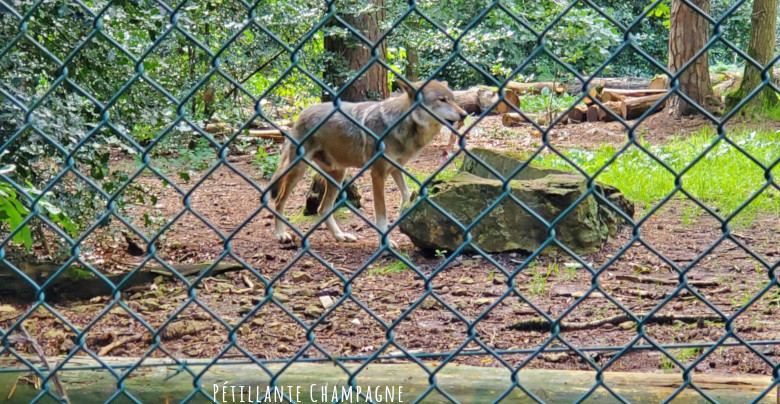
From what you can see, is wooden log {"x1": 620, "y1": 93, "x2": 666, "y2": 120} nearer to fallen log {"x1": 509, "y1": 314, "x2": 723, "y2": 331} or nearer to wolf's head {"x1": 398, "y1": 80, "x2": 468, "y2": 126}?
wolf's head {"x1": 398, "y1": 80, "x2": 468, "y2": 126}

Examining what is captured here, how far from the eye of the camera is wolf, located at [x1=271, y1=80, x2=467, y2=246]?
753cm

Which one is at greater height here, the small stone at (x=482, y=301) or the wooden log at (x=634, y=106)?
the wooden log at (x=634, y=106)

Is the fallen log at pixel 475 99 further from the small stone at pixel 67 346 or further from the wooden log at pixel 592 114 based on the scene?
the small stone at pixel 67 346

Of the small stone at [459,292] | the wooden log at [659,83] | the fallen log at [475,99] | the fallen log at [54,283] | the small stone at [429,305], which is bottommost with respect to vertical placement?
the fallen log at [54,283]

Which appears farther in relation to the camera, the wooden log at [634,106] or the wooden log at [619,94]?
the wooden log at [619,94]

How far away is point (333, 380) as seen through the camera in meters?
3.30

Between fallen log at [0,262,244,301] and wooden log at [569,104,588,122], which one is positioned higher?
wooden log at [569,104,588,122]

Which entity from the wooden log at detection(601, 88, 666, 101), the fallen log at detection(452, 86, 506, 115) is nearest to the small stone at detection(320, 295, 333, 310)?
the fallen log at detection(452, 86, 506, 115)

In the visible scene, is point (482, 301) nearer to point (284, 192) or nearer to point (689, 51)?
point (284, 192)

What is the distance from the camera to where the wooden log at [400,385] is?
10.3 feet

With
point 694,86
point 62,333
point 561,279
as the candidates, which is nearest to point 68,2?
point 62,333

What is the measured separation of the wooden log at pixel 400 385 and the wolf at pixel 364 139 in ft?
13.4

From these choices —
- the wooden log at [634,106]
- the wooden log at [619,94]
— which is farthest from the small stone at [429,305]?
the wooden log at [619,94]

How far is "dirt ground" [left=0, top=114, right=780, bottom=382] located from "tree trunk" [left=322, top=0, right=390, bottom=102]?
2.92 meters
